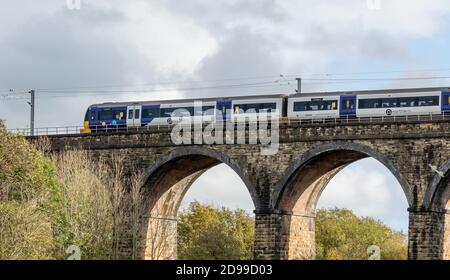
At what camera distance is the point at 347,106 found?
69688mm

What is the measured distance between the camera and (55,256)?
58.4m

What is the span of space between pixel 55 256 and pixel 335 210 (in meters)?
55.8

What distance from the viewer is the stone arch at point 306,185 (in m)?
64.6

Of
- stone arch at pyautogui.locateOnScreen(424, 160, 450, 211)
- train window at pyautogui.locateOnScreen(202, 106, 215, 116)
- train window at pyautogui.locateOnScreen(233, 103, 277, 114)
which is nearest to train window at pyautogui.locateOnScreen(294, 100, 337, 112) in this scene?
train window at pyautogui.locateOnScreen(233, 103, 277, 114)

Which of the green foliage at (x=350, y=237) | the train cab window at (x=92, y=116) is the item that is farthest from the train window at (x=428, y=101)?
the green foliage at (x=350, y=237)

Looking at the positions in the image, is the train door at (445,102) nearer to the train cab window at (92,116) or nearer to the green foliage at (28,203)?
the green foliage at (28,203)

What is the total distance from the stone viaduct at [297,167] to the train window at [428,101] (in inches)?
141

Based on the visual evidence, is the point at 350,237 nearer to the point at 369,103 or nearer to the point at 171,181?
the point at 171,181

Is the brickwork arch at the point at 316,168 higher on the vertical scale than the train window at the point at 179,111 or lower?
lower

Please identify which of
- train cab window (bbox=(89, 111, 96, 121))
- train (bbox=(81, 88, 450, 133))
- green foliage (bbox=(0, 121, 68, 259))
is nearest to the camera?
green foliage (bbox=(0, 121, 68, 259))

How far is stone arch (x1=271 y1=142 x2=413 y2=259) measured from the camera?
2542 inches

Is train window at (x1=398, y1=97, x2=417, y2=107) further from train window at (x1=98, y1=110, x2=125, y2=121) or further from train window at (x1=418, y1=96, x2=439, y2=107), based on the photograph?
train window at (x1=98, y1=110, x2=125, y2=121)
